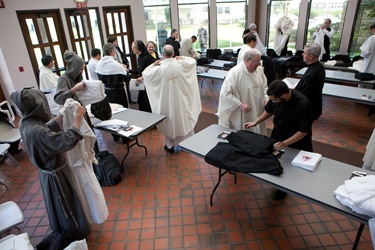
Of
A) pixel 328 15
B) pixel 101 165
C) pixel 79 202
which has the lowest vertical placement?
pixel 101 165

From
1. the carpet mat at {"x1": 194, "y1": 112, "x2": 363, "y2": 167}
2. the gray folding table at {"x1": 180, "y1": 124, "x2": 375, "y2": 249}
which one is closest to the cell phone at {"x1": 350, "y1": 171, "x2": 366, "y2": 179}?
the gray folding table at {"x1": 180, "y1": 124, "x2": 375, "y2": 249}

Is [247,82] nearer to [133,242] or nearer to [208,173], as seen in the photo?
[208,173]

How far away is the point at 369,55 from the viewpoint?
5.51 metres

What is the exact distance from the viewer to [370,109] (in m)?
5.43

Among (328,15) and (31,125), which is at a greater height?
(328,15)

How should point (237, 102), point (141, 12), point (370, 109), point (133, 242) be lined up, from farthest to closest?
1. point (141, 12)
2. point (370, 109)
3. point (237, 102)
4. point (133, 242)

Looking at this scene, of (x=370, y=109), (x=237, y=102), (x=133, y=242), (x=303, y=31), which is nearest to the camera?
(x=133, y=242)

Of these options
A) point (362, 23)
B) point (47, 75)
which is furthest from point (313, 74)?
point (362, 23)

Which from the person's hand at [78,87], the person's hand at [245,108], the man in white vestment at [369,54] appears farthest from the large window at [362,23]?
the person's hand at [78,87]

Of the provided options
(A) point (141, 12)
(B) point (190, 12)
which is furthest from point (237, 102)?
(B) point (190, 12)

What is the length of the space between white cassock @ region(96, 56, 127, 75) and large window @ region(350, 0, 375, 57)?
7.39 metres

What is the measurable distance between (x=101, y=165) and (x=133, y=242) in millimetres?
1320

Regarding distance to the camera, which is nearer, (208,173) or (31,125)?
(31,125)

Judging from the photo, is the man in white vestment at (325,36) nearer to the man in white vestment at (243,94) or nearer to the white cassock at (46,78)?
the man in white vestment at (243,94)
